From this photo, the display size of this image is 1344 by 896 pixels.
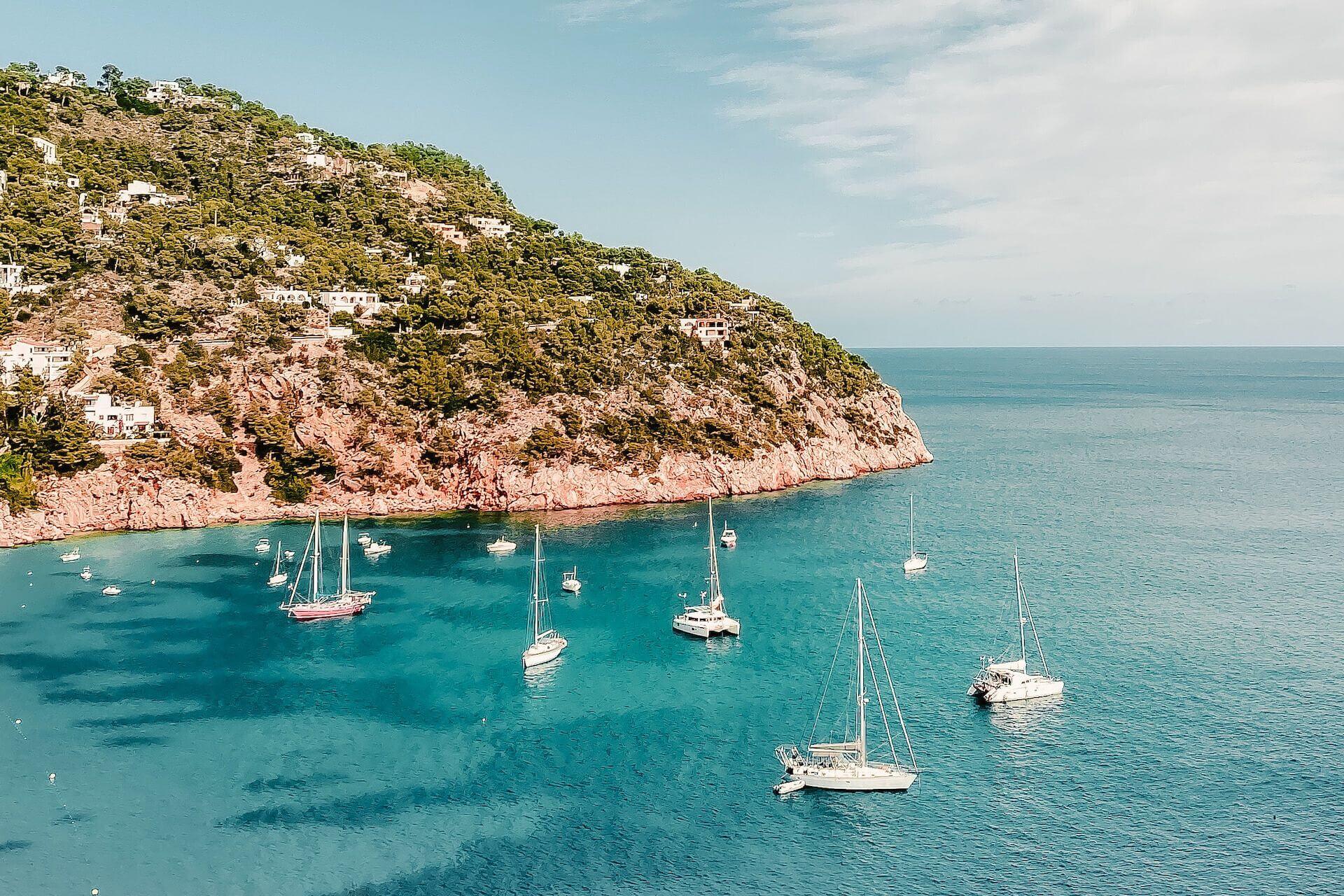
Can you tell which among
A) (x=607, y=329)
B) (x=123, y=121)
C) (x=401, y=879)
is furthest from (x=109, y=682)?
(x=123, y=121)

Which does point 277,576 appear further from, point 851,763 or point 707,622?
point 851,763

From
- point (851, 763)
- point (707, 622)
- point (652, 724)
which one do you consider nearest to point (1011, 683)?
point (851, 763)

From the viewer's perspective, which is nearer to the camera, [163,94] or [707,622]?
[707,622]

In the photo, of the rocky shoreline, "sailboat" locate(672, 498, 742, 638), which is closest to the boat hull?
"sailboat" locate(672, 498, 742, 638)

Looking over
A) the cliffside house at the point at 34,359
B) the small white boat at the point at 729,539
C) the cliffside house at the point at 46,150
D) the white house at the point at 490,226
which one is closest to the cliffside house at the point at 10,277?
the cliffside house at the point at 34,359

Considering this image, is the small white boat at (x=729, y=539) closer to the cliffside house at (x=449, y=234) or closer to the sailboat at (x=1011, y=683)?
the sailboat at (x=1011, y=683)

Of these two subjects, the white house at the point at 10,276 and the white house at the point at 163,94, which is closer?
the white house at the point at 10,276
